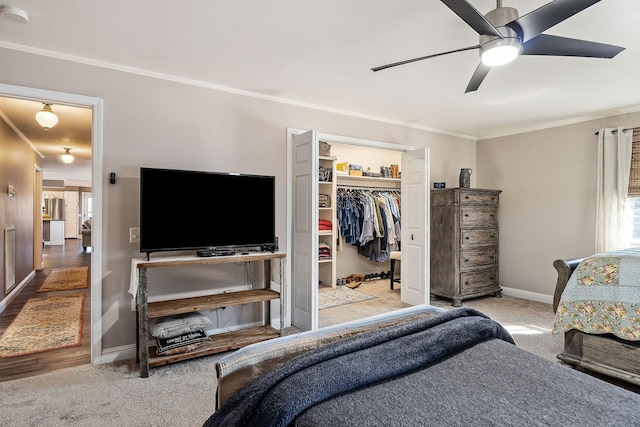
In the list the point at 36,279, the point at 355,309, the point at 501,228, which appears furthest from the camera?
the point at 36,279

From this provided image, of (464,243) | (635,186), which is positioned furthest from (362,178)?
(635,186)

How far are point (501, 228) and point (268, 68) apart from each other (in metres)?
4.07

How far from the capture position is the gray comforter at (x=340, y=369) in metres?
0.95

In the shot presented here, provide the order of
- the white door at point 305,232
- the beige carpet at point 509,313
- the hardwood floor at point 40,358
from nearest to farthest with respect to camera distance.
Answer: the hardwood floor at point 40,358
the beige carpet at point 509,313
the white door at point 305,232

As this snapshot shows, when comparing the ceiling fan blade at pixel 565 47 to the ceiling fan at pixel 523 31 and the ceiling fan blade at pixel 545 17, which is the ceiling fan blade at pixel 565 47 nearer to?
the ceiling fan at pixel 523 31

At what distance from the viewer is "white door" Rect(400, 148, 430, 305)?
4.29m

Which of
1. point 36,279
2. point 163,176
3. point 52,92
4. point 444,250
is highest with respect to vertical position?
point 52,92

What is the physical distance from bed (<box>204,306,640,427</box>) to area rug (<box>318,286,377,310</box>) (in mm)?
3141

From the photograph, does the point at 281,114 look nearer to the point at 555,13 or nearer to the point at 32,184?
the point at 555,13

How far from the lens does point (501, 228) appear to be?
17.0ft

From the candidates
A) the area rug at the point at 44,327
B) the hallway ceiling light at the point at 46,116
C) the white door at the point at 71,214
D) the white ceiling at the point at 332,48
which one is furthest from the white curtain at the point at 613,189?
the white door at the point at 71,214

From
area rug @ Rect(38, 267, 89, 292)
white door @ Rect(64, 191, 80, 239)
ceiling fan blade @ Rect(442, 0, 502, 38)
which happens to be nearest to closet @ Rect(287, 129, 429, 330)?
ceiling fan blade @ Rect(442, 0, 502, 38)

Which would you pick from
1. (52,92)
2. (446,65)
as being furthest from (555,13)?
(52,92)

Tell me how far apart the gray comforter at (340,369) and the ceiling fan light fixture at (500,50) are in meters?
1.38
